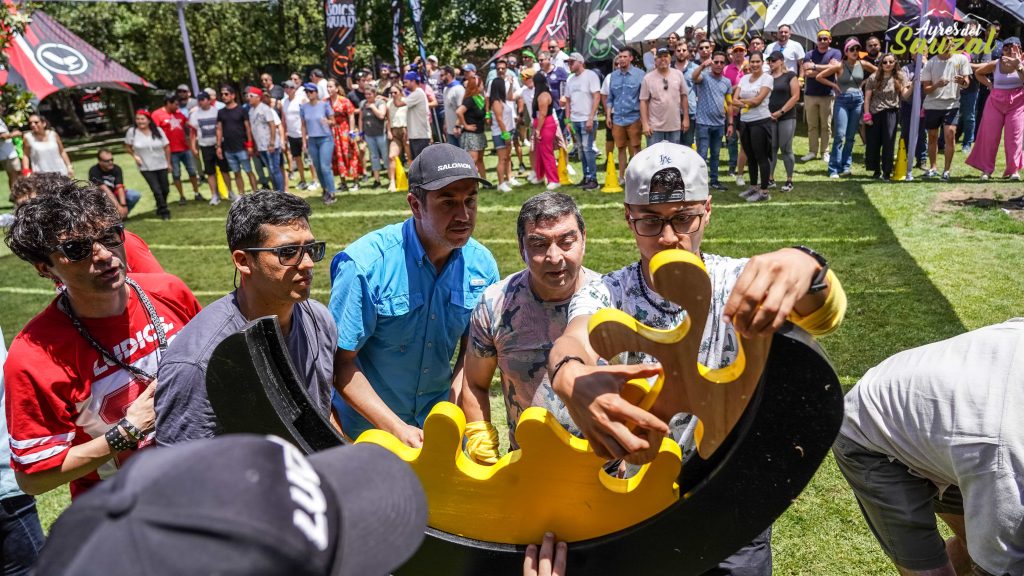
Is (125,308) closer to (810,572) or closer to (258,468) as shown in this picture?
(258,468)

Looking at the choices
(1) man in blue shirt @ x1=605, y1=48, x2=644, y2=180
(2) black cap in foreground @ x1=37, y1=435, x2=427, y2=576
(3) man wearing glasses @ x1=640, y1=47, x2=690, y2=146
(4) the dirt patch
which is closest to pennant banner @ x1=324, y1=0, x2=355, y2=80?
(1) man in blue shirt @ x1=605, y1=48, x2=644, y2=180

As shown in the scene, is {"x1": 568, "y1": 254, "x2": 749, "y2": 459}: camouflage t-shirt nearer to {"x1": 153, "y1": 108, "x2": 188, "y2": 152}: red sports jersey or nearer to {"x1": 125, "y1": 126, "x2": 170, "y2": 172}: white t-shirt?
{"x1": 125, "y1": 126, "x2": 170, "y2": 172}: white t-shirt

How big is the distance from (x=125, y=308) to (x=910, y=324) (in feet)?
19.6

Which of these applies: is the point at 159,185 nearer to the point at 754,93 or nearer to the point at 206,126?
the point at 206,126

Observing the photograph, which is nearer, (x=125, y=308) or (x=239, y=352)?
(x=239, y=352)

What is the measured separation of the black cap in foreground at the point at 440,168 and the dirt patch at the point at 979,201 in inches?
339

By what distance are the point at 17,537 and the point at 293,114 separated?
40.9 feet

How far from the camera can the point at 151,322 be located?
9.66 ft

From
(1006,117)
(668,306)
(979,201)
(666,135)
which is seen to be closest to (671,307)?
(668,306)

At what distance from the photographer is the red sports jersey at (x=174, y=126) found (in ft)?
47.9

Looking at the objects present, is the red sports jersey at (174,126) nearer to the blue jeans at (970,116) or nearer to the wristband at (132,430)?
the wristband at (132,430)

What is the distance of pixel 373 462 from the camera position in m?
1.31

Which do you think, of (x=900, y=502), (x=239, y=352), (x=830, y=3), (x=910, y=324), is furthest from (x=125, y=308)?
(x=830, y=3)

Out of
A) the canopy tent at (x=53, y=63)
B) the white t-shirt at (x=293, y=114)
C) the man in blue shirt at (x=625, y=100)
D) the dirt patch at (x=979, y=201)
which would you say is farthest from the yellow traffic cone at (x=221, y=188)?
the dirt patch at (x=979, y=201)
